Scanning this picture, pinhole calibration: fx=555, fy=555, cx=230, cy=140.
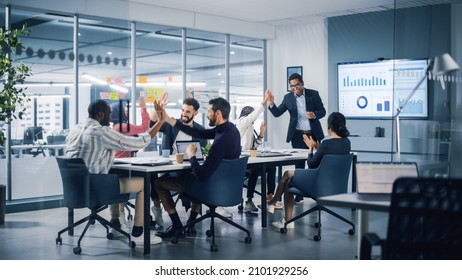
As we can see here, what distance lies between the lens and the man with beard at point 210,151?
4609 mm

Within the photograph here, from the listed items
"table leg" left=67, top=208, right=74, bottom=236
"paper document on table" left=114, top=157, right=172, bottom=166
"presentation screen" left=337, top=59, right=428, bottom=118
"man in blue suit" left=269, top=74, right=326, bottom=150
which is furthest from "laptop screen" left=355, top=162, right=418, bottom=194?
"presentation screen" left=337, top=59, right=428, bottom=118

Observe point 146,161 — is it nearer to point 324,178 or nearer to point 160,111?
point 160,111

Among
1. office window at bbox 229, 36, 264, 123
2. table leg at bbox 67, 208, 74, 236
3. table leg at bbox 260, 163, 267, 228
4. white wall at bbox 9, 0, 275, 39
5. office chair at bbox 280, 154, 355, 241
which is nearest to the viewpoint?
table leg at bbox 67, 208, 74, 236

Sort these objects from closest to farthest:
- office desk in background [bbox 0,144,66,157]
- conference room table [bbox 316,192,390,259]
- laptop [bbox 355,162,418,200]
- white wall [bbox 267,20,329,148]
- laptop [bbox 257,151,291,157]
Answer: conference room table [bbox 316,192,390,259], laptop [bbox 355,162,418,200], office desk in background [bbox 0,144,66,157], laptop [bbox 257,151,291,157], white wall [bbox 267,20,329,148]

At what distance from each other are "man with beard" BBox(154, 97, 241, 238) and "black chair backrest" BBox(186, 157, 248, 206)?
0.20 feet

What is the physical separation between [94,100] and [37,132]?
119 centimetres

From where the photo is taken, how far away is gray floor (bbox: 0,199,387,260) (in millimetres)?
4531

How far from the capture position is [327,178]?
512cm

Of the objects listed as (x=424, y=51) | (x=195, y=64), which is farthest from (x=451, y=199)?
(x=195, y=64)

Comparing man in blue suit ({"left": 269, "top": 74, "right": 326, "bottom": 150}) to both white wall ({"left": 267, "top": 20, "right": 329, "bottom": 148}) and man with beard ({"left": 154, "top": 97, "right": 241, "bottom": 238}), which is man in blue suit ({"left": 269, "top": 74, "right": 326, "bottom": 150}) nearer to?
white wall ({"left": 267, "top": 20, "right": 329, "bottom": 148})

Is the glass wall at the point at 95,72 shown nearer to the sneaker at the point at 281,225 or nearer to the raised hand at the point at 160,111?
the raised hand at the point at 160,111

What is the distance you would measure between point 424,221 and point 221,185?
2.44 metres

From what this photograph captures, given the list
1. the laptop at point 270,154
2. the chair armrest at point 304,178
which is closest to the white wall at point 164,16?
the laptop at point 270,154
